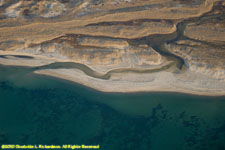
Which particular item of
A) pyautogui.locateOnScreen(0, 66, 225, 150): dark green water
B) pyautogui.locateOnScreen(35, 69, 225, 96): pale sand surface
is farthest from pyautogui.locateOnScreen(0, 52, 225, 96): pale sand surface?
pyautogui.locateOnScreen(0, 66, 225, 150): dark green water

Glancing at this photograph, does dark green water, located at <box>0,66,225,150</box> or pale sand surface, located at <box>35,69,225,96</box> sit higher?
pale sand surface, located at <box>35,69,225,96</box>

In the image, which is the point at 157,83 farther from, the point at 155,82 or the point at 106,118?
the point at 106,118

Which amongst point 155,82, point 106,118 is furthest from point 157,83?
point 106,118

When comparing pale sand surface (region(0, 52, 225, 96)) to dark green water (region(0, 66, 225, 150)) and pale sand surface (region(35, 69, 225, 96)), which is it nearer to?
pale sand surface (region(35, 69, 225, 96))

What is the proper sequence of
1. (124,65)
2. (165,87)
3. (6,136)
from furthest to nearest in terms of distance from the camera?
(124,65) → (165,87) → (6,136)

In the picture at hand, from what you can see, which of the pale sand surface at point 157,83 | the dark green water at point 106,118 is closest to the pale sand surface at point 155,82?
the pale sand surface at point 157,83

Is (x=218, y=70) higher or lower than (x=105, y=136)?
higher

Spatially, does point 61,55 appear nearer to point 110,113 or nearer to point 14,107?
point 14,107

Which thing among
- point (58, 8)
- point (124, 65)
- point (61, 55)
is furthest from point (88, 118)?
point (58, 8)
